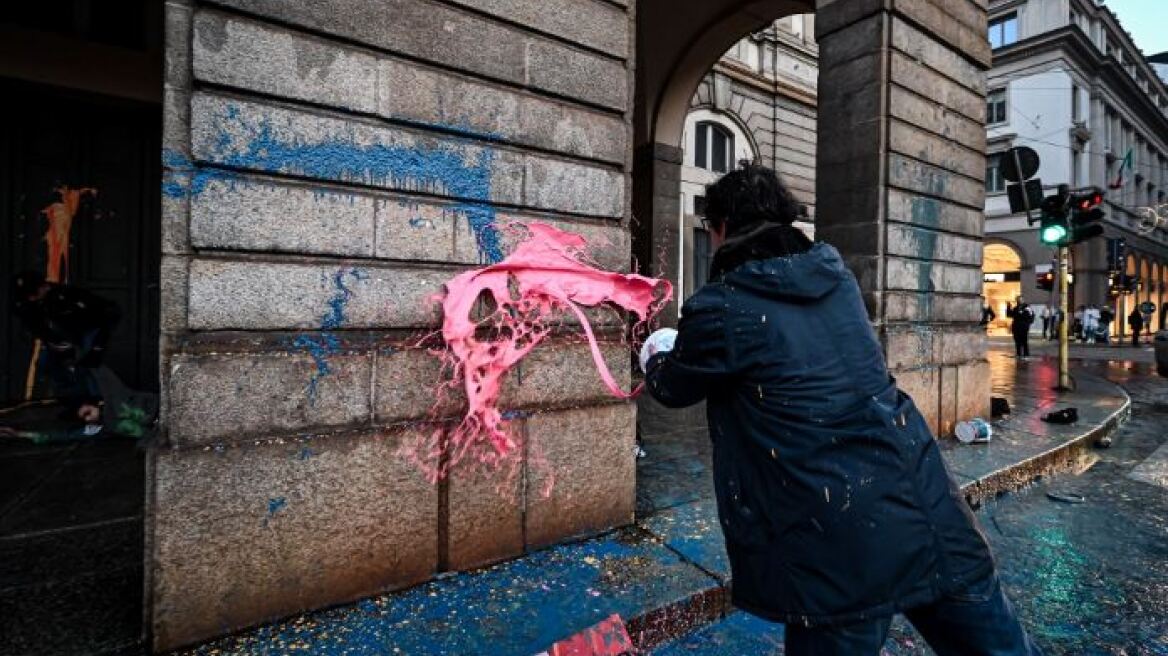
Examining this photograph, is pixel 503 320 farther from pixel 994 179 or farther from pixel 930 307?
pixel 994 179

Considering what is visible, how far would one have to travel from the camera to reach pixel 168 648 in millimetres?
2170

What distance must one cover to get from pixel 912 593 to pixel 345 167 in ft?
9.14

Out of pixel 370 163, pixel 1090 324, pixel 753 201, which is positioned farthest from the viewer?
pixel 1090 324

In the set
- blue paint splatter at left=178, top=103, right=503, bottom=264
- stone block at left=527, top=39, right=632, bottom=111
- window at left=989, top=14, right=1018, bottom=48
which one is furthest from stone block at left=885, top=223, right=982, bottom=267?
window at left=989, top=14, right=1018, bottom=48

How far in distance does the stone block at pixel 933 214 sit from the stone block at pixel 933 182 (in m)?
0.07

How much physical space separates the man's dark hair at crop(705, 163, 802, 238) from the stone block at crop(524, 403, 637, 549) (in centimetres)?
172

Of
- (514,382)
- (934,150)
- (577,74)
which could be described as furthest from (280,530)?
(934,150)

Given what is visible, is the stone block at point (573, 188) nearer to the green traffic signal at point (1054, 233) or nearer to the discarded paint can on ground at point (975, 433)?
the discarded paint can on ground at point (975, 433)

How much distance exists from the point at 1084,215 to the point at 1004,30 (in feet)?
99.5

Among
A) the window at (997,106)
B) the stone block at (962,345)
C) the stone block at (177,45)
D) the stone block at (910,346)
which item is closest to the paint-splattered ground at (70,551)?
the stone block at (177,45)

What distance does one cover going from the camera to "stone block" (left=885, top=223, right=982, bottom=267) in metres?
5.38

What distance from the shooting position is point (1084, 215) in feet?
27.1

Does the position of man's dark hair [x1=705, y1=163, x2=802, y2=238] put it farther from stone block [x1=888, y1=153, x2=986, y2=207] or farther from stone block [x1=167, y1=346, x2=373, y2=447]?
stone block [x1=888, y1=153, x2=986, y2=207]

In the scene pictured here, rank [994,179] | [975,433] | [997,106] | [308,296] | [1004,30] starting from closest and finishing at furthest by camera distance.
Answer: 1. [308,296]
2. [975,433]
3. [994,179]
4. [997,106]
5. [1004,30]
